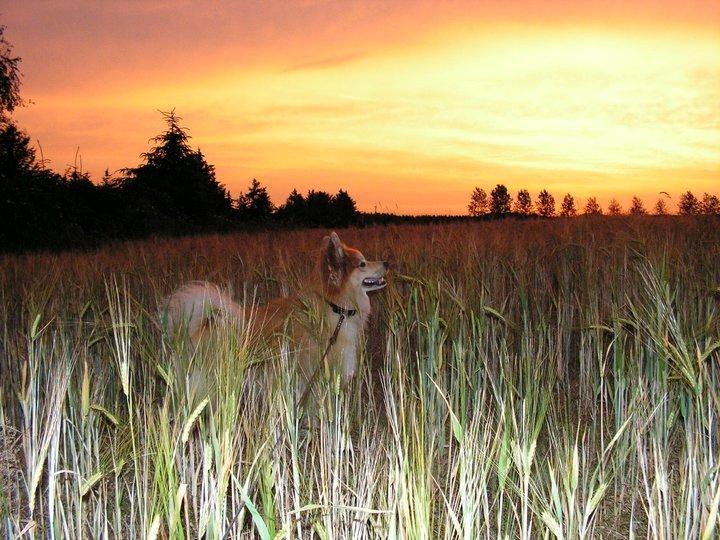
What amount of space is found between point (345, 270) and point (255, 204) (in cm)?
2057

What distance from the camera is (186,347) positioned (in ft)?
6.97

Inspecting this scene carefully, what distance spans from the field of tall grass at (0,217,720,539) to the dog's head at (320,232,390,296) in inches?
9.8

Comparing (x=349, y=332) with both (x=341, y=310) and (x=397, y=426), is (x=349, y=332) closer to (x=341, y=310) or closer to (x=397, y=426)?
(x=341, y=310)

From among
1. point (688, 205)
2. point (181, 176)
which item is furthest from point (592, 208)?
point (181, 176)

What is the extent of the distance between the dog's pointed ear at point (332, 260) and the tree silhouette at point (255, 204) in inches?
783

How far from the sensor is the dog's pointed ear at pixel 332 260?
4.02m

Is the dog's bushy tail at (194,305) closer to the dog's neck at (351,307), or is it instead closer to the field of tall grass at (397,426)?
the field of tall grass at (397,426)

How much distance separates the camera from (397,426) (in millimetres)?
1744

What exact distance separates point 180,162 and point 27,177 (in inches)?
282

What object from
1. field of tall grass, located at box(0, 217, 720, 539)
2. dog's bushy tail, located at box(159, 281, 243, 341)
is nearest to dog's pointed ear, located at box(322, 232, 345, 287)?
field of tall grass, located at box(0, 217, 720, 539)

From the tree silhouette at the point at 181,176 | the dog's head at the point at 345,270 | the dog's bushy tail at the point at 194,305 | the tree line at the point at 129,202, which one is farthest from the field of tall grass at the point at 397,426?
the tree silhouette at the point at 181,176

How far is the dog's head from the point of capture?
4027 mm

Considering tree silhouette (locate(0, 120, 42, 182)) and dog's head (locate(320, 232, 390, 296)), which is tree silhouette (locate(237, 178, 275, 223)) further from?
dog's head (locate(320, 232, 390, 296))

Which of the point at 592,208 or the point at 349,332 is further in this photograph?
the point at 592,208
